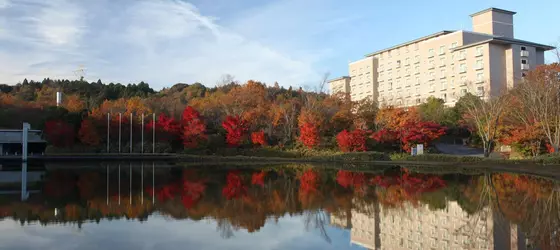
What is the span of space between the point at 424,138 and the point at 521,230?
25808 mm

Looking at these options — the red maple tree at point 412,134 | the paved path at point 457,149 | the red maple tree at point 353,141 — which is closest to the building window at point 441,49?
the paved path at point 457,149

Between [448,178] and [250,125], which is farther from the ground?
[250,125]

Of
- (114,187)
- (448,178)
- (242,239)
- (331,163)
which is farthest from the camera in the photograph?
(331,163)

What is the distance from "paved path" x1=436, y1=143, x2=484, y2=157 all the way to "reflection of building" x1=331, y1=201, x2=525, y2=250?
28506mm

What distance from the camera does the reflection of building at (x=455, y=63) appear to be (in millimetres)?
50500

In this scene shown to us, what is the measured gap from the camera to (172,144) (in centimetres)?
4312

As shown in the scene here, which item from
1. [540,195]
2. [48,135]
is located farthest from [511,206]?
[48,135]

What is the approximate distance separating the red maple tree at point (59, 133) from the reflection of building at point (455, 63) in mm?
28847

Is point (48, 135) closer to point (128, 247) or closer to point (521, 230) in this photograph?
point (128, 247)

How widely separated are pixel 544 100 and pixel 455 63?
26.5 m

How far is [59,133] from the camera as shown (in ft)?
133

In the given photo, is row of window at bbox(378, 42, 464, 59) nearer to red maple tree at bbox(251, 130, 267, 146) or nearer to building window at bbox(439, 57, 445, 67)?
building window at bbox(439, 57, 445, 67)

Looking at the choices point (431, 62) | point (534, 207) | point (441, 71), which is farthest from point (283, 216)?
point (431, 62)

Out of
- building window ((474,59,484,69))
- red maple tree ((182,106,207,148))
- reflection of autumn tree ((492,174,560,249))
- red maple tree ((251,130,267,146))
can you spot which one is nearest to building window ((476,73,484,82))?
building window ((474,59,484,69))
